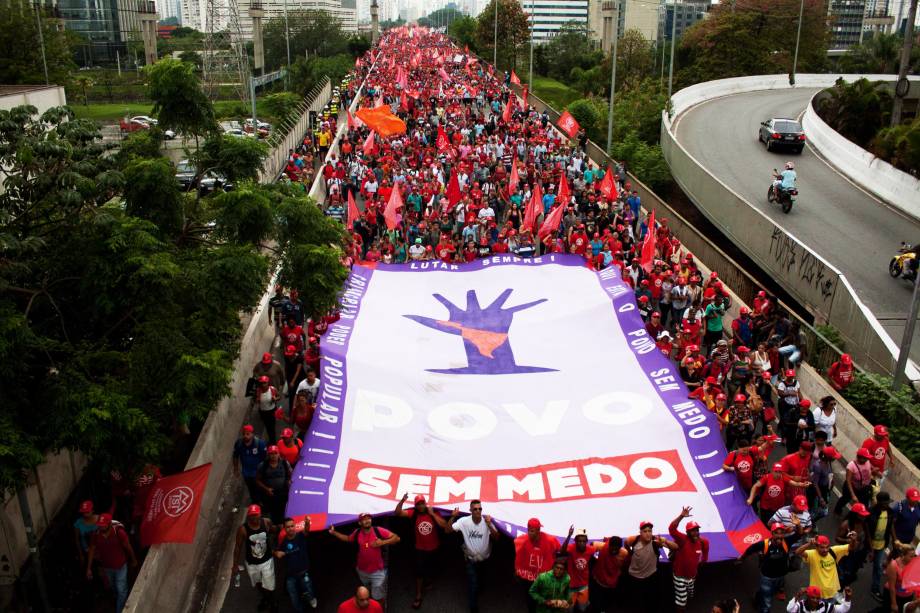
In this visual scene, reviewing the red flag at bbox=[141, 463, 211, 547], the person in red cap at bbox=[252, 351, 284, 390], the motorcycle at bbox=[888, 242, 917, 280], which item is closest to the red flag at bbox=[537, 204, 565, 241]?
the motorcycle at bbox=[888, 242, 917, 280]

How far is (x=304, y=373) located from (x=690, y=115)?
1555 inches

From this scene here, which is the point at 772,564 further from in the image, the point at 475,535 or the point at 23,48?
the point at 23,48

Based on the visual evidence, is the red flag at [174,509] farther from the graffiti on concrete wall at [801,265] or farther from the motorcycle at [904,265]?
the motorcycle at [904,265]

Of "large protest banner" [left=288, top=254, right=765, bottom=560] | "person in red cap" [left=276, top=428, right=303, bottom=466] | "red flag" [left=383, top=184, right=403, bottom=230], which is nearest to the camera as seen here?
"large protest banner" [left=288, top=254, right=765, bottom=560]

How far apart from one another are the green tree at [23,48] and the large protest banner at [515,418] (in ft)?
130

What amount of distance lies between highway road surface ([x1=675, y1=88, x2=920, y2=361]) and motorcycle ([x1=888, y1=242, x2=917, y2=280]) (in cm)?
21

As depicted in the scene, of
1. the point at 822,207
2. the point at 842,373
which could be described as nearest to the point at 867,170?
the point at 822,207

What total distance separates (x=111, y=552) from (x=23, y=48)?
156ft

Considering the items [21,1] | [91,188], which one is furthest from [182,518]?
[21,1]

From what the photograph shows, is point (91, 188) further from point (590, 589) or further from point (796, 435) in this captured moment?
point (796, 435)

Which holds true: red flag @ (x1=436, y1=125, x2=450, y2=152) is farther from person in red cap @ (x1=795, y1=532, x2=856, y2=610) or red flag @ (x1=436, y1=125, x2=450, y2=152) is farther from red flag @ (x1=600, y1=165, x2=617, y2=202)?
person in red cap @ (x1=795, y1=532, x2=856, y2=610)

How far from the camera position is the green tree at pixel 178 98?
11.3m

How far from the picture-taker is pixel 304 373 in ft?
44.6

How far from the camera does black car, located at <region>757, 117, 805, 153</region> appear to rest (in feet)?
122
